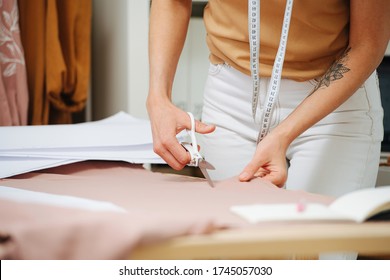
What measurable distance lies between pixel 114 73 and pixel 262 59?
2.78 ft

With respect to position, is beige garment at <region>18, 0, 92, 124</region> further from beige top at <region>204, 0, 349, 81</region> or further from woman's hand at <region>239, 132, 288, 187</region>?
woman's hand at <region>239, 132, 288, 187</region>

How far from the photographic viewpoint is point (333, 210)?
477mm

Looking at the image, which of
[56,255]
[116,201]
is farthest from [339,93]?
[56,255]

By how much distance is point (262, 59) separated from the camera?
94cm

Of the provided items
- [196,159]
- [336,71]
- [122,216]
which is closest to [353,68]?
[336,71]

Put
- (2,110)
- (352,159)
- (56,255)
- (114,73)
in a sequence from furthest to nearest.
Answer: (114,73) < (2,110) < (352,159) < (56,255)

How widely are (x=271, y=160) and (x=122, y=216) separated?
0.35 metres

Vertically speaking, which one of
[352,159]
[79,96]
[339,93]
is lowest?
[79,96]

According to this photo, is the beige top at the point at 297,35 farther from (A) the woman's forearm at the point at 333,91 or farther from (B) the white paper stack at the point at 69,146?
(B) the white paper stack at the point at 69,146

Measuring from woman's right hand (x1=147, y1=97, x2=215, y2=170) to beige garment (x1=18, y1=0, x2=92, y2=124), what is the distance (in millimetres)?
802

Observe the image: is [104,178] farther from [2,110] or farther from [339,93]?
[2,110]

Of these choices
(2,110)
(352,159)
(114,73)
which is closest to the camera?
(352,159)

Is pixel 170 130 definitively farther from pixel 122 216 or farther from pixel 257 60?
pixel 122 216

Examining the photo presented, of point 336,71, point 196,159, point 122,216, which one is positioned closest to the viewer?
point 122,216
